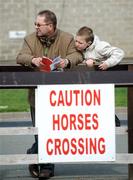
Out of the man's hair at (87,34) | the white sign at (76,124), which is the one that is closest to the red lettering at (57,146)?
the white sign at (76,124)

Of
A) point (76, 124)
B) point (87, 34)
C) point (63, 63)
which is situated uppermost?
point (87, 34)

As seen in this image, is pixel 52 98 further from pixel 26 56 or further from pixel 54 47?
pixel 54 47

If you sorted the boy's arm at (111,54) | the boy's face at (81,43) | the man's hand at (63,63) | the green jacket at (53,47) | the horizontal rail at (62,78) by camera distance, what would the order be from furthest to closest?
the green jacket at (53,47) → the boy's face at (81,43) → the boy's arm at (111,54) → the man's hand at (63,63) → the horizontal rail at (62,78)

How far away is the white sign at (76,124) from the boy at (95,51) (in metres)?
0.66

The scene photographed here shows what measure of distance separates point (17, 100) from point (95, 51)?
9.89 meters

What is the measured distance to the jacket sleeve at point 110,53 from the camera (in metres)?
6.30

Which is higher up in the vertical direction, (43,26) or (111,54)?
(43,26)

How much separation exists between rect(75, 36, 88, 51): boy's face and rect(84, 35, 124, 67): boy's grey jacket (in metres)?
0.07

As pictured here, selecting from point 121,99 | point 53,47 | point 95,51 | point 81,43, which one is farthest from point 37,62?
point 121,99

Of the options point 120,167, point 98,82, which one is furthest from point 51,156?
point 120,167

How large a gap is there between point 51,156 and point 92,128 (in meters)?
0.45

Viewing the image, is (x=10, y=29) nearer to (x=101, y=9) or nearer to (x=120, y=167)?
(x=101, y=9)

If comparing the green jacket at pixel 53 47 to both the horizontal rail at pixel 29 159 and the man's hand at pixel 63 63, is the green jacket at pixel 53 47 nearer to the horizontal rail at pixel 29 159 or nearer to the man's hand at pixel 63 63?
the man's hand at pixel 63 63

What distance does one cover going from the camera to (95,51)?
255 inches
